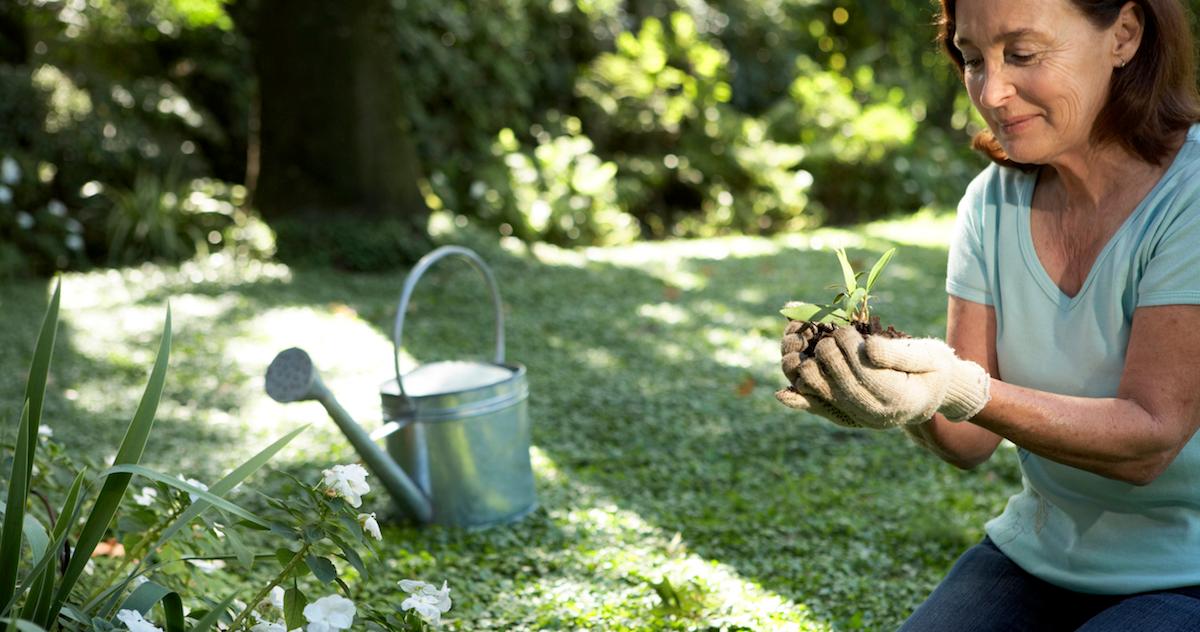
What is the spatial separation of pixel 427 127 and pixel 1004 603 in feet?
28.3

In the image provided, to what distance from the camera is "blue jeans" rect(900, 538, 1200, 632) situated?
192 cm

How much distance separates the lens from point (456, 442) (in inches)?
133

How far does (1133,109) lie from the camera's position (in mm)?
1808

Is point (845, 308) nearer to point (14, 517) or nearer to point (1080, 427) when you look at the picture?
point (1080, 427)

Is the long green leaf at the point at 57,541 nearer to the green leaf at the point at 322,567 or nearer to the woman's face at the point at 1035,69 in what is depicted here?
the green leaf at the point at 322,567

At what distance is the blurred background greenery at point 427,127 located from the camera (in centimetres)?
792

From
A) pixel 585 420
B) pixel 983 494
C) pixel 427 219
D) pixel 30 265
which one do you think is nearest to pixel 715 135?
pixel 427 219

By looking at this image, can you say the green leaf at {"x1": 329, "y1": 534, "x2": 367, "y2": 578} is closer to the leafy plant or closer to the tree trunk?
the leafy plant

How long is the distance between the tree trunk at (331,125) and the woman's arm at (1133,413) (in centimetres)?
638

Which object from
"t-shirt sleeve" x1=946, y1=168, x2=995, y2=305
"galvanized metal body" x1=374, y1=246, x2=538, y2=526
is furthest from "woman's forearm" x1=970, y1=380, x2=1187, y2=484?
"galvanized metal body" x1=374, y1=246, x2=538, y2=526

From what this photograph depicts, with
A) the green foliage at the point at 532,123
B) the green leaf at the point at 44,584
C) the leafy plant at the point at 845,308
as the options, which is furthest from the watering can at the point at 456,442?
the green foliage at the point at 532,123

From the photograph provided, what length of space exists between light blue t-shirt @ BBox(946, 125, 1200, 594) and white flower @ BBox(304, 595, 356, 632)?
3.77 feet

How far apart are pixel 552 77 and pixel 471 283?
417 cm

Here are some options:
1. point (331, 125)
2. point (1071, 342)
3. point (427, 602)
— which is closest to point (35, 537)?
point (427, 602)
